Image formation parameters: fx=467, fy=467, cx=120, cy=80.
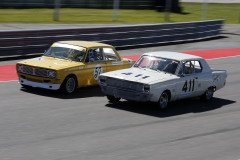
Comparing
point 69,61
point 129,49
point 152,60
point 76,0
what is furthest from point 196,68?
point 76,0

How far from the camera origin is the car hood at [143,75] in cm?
1104

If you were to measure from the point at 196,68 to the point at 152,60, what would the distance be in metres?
1.25

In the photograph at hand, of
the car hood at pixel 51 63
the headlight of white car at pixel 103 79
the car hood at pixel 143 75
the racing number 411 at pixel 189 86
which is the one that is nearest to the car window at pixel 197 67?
the racing number 411 at pixel 189 86

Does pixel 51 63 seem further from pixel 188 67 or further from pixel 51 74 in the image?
pixel 188 67

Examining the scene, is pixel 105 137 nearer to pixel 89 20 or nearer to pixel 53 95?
pixel 53 95

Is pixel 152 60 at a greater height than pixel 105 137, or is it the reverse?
pixel 152 60

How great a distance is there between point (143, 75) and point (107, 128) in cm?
235

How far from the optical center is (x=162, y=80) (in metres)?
11.1

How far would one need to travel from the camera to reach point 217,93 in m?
14.3

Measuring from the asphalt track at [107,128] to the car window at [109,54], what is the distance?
1010mm

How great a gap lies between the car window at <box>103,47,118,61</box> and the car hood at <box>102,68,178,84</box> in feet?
6.98

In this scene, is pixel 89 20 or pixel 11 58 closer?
pixel 11 58

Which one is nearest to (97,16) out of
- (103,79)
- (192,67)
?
(192,67)

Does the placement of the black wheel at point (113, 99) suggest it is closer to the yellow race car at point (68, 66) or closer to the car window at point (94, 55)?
the yellow race car at point (68, 66)
